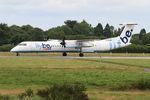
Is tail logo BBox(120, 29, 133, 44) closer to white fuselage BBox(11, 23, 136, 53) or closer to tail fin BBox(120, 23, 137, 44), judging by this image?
tail fin BBox(120, 23, 137, 44)

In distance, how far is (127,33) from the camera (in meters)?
98.9

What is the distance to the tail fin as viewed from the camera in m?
98.4

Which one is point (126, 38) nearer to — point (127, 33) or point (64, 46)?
point (127, 33)

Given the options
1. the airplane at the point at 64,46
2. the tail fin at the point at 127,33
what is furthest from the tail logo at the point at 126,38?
the airplane at the point at 64,46

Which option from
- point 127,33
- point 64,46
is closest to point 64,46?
point 64,46

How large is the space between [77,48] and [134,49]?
104 feet

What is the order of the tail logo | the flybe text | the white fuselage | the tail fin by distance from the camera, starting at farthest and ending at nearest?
the tail fin < the tail logo < the white fuselage < the flybe text

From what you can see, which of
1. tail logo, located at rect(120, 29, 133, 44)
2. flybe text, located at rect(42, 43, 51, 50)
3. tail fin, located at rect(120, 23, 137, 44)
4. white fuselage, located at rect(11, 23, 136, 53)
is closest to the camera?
flybe text, located at rect(42, 43, 51, 50)

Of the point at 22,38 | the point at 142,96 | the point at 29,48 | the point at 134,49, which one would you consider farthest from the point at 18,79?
the point at 22,38

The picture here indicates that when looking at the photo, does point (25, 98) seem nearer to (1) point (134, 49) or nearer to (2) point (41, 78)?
(2) point (41, 78)

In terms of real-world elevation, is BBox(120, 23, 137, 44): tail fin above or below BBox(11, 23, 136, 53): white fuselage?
above

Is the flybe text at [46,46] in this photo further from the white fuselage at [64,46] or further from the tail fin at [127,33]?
the tail fin at [127,33]

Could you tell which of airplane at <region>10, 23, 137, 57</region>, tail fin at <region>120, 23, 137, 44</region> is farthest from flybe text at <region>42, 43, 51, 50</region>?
tail fin at <region>120, 23, 137, 44</region>

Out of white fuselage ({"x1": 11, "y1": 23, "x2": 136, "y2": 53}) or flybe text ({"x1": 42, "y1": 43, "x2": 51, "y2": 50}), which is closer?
flybe text ({"x1": 42, "y1": 43, "x2": 51, "y2": 50})
